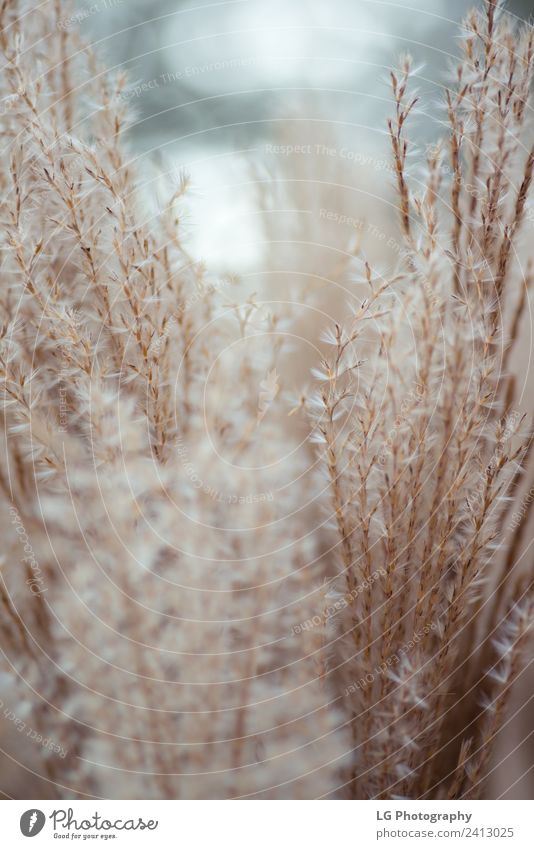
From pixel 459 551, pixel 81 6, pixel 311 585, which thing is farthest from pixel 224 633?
pixel 81 6

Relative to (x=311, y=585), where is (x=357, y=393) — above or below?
above

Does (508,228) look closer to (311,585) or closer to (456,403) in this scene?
(456,403)

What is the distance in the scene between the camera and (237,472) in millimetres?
563

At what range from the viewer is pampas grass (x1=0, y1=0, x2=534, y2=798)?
1.78ft

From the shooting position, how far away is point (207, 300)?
2.00ft

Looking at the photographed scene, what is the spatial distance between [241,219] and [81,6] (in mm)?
277
